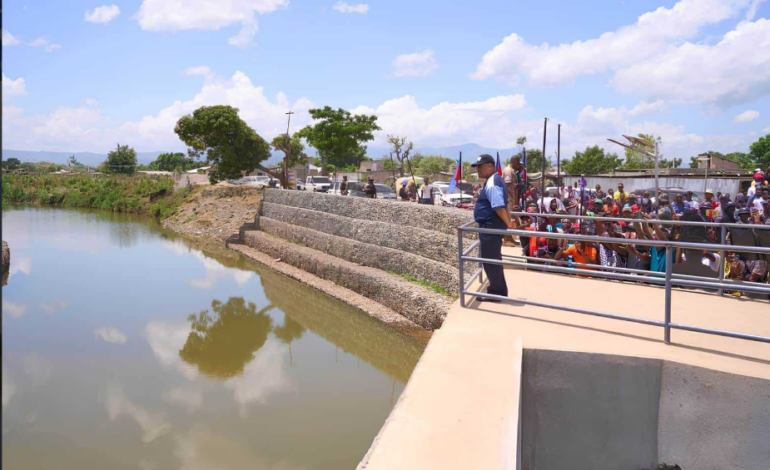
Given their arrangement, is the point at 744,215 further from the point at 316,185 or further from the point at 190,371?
the point at 316,185

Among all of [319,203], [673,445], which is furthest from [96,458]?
[319,203]

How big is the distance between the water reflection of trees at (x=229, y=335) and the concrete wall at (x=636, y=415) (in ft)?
26.0

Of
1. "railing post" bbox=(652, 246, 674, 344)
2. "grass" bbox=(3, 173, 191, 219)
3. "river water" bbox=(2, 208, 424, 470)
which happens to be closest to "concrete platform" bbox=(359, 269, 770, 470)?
"railing post" bbox=(652, 246, 674, 344)

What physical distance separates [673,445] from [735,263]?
3.70 meters

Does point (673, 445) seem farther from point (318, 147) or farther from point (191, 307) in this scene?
point (318, 147)

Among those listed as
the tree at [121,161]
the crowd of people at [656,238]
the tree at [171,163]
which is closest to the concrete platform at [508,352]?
the crowd of people at [656,238]

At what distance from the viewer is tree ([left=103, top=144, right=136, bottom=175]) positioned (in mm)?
54250

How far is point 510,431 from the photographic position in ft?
10.3

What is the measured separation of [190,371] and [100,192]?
120ft

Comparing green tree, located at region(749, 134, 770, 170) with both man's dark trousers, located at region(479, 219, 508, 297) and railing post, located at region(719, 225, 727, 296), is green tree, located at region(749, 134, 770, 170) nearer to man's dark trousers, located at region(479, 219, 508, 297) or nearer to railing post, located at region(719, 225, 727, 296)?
railing post, located at region(719, 225, 727, 296)

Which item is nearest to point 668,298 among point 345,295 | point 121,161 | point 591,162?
point 345,295

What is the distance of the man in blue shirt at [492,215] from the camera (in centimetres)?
536

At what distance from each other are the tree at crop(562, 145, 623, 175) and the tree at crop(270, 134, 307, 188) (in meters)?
21.1

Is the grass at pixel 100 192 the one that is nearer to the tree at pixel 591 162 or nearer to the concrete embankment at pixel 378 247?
the concrete embankment at pixel 378 247
